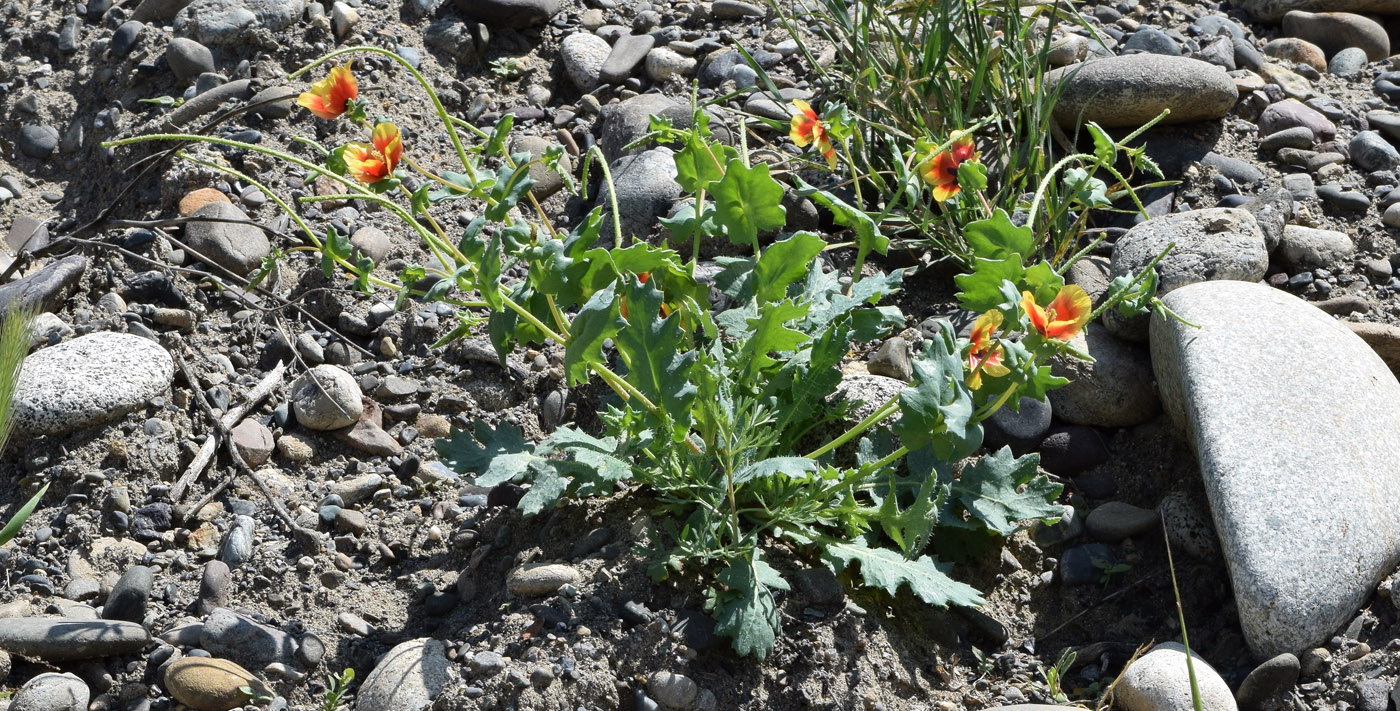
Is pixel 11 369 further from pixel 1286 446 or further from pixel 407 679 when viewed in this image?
pixel 1286 446

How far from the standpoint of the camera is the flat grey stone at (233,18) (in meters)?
3.88

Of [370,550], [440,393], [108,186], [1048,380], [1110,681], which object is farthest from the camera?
[108,186]

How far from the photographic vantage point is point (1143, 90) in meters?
3.39

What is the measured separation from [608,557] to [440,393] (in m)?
0.84

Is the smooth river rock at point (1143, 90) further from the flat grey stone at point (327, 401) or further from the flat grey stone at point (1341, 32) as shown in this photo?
the flat grey stone at point (327, 401)

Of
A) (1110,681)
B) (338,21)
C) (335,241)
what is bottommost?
(1110,681)

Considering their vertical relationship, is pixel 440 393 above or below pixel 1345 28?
below

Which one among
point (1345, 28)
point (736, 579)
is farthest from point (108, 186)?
point (1345, 28)

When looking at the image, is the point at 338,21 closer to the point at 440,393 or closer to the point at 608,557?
the point at 440,393

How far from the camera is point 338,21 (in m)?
3.93

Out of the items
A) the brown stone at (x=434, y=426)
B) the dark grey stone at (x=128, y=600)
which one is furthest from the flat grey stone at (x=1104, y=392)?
the dark grey stone at (x=128, y=600)

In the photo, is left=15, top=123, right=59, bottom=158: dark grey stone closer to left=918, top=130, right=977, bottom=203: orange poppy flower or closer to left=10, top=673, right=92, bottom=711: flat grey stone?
left=10, top=673, right=92, bottom=711: flat grey stone

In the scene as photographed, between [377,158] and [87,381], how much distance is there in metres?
0.99

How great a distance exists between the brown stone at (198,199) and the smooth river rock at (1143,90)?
2.40 metres
